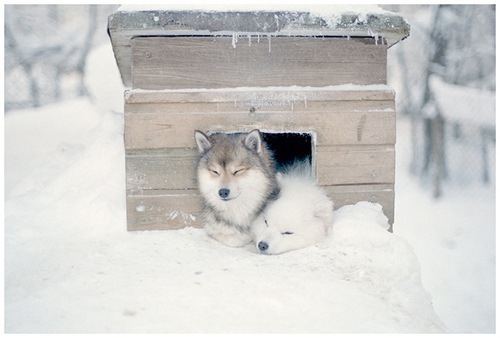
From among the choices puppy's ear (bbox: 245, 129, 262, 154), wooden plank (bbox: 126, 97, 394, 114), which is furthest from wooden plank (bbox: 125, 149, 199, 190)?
puppy's ear (bbox: 245, 129, 262, 154)

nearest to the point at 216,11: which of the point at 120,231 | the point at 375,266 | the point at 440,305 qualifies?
the point at 120,231

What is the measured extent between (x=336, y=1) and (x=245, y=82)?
903mm

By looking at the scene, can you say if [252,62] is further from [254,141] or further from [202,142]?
[202,142]

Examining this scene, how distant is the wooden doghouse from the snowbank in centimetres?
34

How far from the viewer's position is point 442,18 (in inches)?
260

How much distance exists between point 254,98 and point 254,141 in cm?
32

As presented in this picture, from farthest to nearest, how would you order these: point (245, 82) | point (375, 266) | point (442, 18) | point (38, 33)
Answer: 1. point (38, 33)
2. point (442, 18)
3. point (245, 82)
4. point (375, 266)

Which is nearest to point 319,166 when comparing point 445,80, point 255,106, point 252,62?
point 255,106

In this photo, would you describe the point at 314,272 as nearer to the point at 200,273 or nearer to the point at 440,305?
the point at 200,273

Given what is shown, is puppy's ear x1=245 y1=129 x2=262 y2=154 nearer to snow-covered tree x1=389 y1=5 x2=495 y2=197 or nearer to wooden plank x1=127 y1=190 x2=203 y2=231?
wooden plank x1=127 y1=190 x2=203 y2=231

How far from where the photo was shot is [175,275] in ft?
8.45

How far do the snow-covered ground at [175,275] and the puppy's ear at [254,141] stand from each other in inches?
28.2

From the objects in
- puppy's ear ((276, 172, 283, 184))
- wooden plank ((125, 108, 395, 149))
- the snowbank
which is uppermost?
wooden plank ((125, 108, 395, 149))

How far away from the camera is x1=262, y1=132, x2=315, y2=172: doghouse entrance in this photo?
4.41 m
